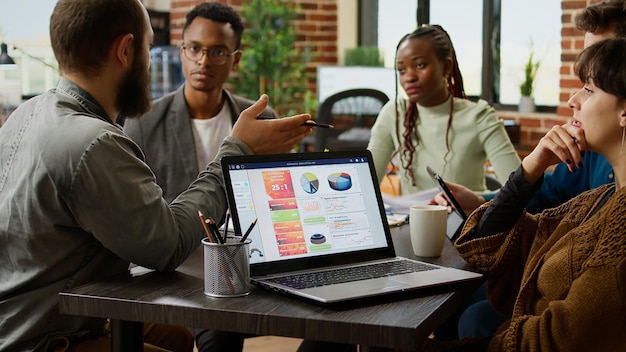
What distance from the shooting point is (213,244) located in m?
1.43

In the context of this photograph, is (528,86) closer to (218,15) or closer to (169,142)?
(218,15)

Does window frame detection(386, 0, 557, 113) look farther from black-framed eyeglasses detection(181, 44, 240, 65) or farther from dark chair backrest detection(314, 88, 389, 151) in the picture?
black-framed eyeglasses detection(181, 44, 240, 65)

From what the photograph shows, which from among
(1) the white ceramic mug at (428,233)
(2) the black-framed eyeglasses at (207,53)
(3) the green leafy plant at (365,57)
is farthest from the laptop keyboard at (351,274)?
(3) the green leafy plant at (365,57)

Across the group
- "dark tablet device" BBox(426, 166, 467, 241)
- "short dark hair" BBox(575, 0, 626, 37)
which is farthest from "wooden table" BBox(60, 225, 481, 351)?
"short dark hair" BBox(575, 0, 626, 37)

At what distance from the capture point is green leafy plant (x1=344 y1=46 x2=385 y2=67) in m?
5.89

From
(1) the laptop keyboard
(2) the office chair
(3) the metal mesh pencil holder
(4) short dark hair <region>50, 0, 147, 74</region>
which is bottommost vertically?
(2) the office chair

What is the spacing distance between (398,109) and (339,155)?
44.2 inches

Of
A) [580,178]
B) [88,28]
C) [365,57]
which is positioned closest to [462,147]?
[580,178]

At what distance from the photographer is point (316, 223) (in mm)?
1660

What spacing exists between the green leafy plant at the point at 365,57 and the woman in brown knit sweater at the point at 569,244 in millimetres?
4207

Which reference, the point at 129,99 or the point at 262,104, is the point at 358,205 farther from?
the point at 129,99

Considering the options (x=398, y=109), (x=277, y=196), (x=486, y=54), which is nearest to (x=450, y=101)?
(x=398, y=109)

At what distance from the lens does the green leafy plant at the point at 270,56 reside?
5.51m

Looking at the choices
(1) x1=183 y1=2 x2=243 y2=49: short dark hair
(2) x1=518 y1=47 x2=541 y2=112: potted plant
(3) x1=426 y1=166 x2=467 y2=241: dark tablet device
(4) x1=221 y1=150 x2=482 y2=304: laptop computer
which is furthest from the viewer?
(2) x1=518 y1=47 x2=541 y2=112: potted plant
